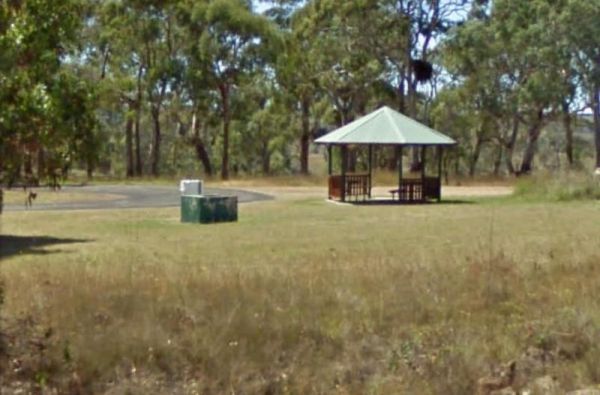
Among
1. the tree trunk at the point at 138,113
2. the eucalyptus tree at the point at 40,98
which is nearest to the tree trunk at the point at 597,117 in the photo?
the tree trunk at the point at 138,113

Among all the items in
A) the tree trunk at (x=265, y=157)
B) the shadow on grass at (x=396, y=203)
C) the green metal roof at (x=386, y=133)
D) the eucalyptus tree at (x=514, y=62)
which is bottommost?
the shadow on grass at (x=396, y=203)

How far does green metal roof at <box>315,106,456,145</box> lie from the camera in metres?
38.9

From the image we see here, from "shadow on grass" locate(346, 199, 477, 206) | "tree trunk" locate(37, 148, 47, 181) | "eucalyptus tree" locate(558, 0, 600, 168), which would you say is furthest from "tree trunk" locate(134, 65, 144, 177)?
"tree trunk" locate(37, 148, 47, 181)

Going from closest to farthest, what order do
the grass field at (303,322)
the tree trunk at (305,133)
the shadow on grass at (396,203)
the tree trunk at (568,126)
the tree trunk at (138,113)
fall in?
the grass field at (303,322)
the shadow on grass at (396,203)
the tree trunk at (568,126)
the tree trunk at (138,113)
the tree trunk at (305,133)

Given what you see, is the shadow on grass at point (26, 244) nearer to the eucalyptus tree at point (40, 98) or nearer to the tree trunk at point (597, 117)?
the eucalyptus tree at point (40, 98)

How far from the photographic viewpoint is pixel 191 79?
63.7m

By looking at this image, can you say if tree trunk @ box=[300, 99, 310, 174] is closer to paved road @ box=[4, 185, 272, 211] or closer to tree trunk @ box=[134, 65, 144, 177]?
tree trunk @ box=[134, 65, 144, 177]

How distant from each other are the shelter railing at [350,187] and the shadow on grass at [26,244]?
19.0 metres

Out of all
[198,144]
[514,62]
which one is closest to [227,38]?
[198,144]

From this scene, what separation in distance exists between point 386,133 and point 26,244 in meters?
21.1

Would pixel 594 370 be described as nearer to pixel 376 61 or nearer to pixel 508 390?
pixel 508 390

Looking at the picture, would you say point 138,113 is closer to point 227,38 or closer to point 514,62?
point 227,38

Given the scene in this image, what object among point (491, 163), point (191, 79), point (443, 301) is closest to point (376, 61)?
point (191, 79)

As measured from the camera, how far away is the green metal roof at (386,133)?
38.9 metres
